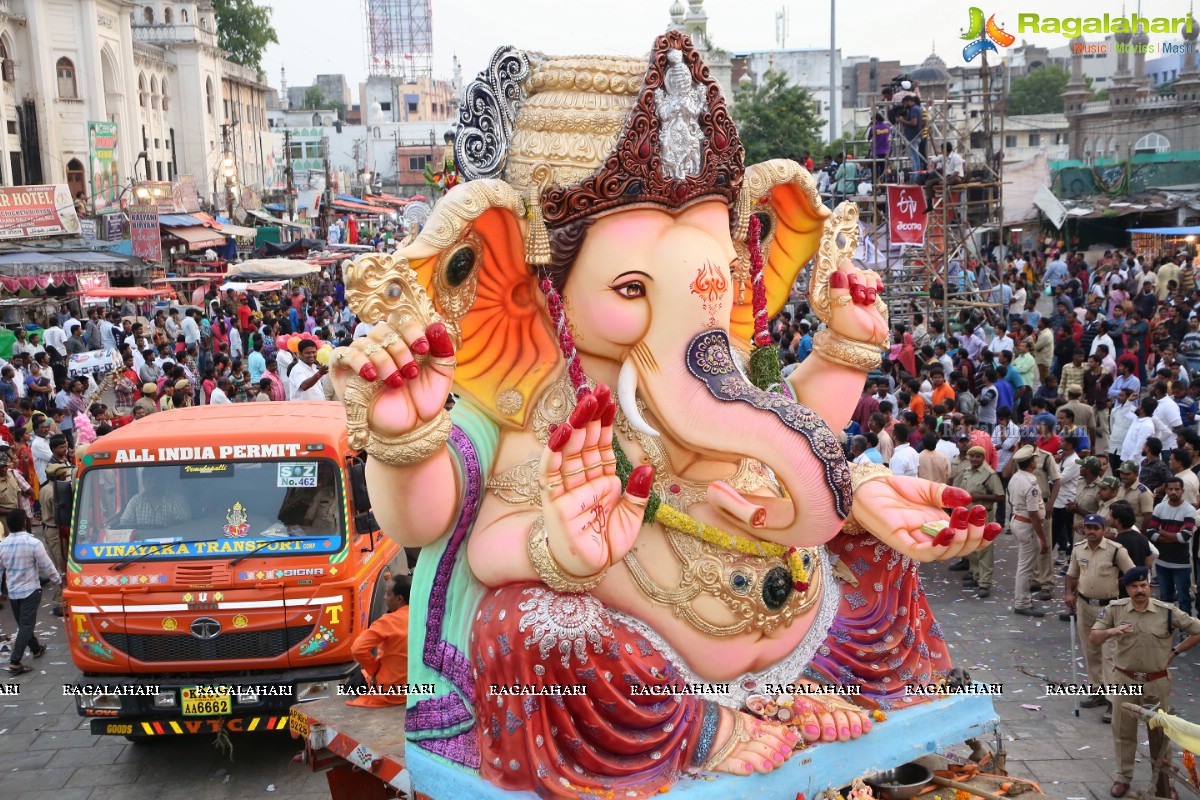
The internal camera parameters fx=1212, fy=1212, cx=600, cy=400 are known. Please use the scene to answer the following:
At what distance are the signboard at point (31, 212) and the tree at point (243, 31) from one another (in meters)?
33.3

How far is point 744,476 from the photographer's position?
4.92 metres

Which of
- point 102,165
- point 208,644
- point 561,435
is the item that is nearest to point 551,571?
point 561,435

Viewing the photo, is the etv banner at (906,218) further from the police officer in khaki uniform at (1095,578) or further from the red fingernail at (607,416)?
the red fingernail at (607,416)

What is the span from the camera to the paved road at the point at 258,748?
6.73 metres

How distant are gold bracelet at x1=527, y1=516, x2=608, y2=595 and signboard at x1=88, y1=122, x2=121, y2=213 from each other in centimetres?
3164

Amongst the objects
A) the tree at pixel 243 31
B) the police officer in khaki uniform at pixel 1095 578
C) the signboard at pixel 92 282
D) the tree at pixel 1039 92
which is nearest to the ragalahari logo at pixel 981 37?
the police officer in khaki uniform at pixel 1095 578

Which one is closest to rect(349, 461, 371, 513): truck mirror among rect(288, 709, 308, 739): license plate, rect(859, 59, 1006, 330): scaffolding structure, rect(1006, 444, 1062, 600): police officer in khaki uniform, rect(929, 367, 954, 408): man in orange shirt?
rect(288, 709, 308, 739): license plate

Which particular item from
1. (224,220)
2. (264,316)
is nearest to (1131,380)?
(264,316)

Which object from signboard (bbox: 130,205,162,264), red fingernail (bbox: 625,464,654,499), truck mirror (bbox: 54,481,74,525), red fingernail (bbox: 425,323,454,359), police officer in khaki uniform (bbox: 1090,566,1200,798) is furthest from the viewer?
signboard (bbox: 130,205,162,264)

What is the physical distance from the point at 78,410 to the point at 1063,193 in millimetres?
27640

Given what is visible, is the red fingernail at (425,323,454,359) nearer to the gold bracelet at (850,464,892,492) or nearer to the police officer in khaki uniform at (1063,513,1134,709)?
the gold bracelet at (850,464,892,492)

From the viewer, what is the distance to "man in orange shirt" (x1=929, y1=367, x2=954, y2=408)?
11.6 m

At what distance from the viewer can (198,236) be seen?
34.1 m

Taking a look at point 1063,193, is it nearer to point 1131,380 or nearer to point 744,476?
point 1131,380
